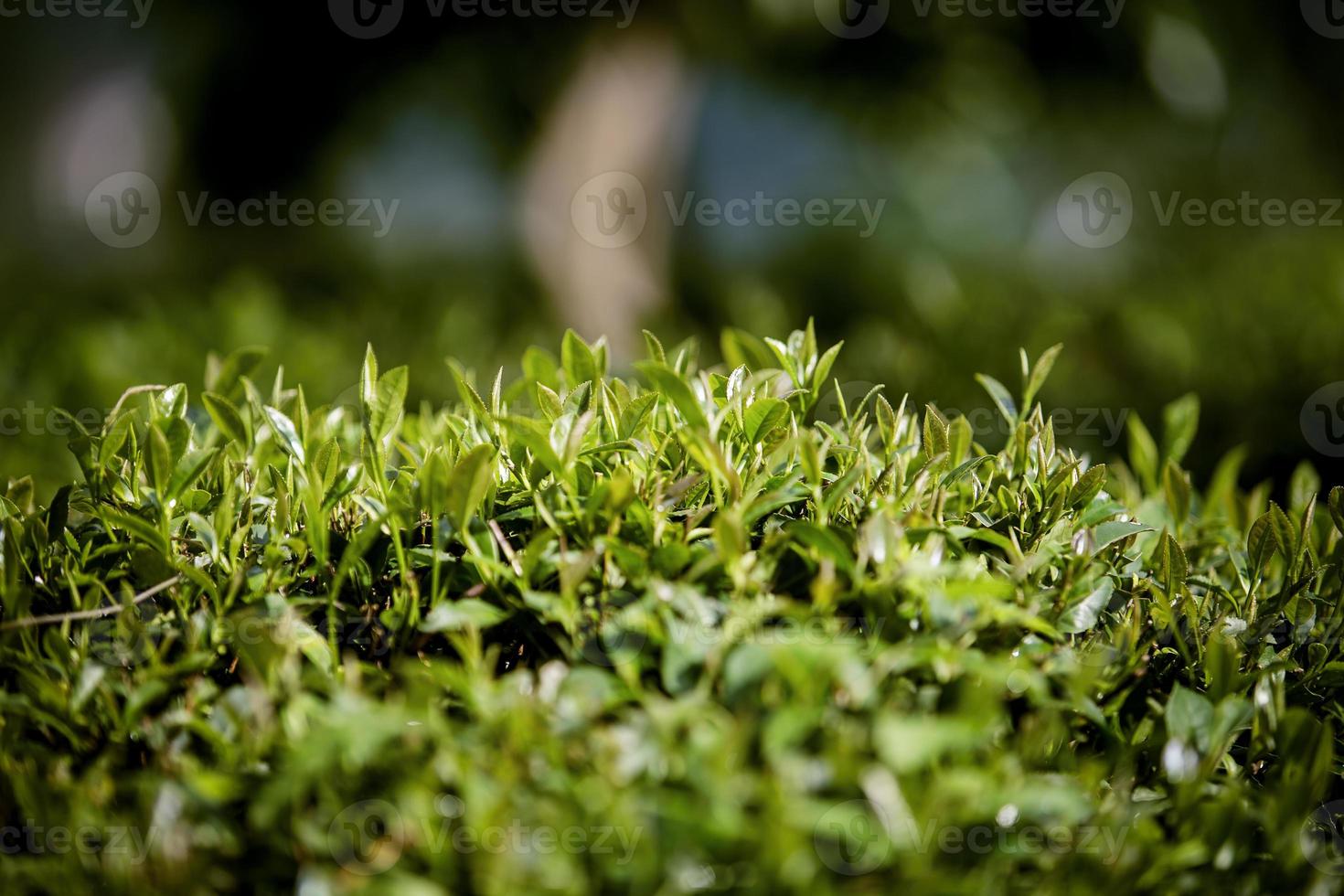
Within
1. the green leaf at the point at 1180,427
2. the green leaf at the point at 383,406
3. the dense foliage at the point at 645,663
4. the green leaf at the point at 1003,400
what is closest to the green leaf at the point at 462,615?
the dense foliage at the point at 645,663

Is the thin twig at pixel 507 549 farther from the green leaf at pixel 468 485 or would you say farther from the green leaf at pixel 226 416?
the green leaf at pixel 226 416

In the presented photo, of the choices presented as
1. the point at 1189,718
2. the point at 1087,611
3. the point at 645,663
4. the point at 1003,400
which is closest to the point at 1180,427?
the point at 1003,400

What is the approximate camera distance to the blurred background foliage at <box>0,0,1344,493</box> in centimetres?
482

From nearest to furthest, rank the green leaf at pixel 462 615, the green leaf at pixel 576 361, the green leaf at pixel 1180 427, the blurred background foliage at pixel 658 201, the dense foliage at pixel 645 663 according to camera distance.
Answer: the dense foliage at pixel 645 663, the green leaf at pixel 462 615, the green leaf at pixel 576 361, the green leaf at pixel 1180 427, the blurred background foliage at pixel 658 201

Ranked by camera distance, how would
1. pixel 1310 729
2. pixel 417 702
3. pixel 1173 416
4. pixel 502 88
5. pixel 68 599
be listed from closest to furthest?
1. pixel 417 702
2. pixel 1310 729
3. pixel 68 599
4. pixel 1173 416
5. pixel 502 88

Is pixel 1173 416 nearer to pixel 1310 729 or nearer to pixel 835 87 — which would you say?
pixel 1310 729

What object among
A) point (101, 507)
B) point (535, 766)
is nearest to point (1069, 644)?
point (535, 766)

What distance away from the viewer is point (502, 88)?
960cm

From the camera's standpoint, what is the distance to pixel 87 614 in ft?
5.43

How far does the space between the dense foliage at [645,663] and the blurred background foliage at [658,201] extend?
2186 mm

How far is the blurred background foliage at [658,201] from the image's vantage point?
4816mm

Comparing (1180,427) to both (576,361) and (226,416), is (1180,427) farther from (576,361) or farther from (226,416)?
(226,416)

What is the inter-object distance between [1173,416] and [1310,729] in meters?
1.04

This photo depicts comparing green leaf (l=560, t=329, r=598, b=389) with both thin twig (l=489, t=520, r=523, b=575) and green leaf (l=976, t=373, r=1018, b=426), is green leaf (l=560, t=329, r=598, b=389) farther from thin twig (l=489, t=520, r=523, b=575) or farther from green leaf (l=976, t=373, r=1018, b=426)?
green leaf (l=976, t=373, r=1018, b=426)
